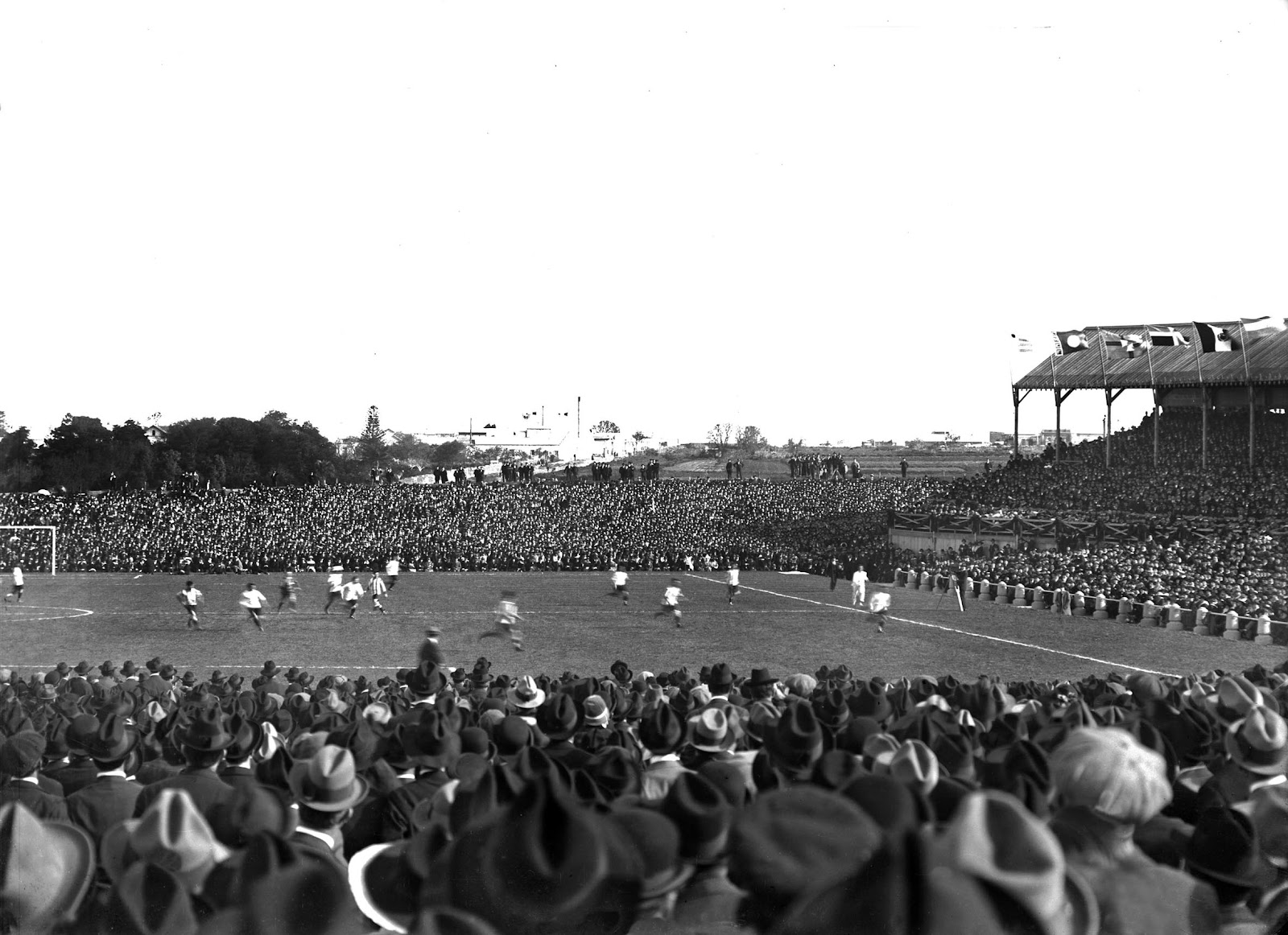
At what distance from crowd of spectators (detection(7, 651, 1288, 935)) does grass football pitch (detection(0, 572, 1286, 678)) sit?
16.8 meters

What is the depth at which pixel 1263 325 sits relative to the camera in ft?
168

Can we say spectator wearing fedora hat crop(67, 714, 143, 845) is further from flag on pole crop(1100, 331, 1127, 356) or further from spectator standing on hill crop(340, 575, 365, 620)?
flag on pole crop(1100, 331, 1127, 356)

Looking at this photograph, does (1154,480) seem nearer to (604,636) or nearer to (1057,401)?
(1057,401)

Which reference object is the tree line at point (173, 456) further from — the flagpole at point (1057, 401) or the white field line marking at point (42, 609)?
the flagpole at point (1057, 401)

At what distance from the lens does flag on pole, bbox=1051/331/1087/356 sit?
50.2 meters

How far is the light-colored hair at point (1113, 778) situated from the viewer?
13.5 feet

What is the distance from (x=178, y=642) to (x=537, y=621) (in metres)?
8.53

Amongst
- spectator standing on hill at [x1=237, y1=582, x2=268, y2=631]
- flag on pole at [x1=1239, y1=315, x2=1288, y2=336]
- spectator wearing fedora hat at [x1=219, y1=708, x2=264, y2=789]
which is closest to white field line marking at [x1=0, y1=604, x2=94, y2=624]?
spectator standing on hill at [x1=237, y1=582, x2=268, y2=631]

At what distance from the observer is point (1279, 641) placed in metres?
28.3

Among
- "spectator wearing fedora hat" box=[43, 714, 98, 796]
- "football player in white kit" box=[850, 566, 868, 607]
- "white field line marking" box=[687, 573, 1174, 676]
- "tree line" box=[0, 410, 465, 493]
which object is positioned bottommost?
"white field line marking" box=[687, 573, 1174, 676]

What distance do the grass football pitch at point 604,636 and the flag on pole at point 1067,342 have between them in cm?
1439

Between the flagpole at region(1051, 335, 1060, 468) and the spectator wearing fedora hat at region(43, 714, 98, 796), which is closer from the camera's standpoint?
the spectator wearing fedora hat at region(43, 714, 98, 796)

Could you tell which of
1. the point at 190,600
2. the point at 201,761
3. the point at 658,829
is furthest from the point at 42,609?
the point at 658,829

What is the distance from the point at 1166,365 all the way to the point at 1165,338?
5.26 meters
